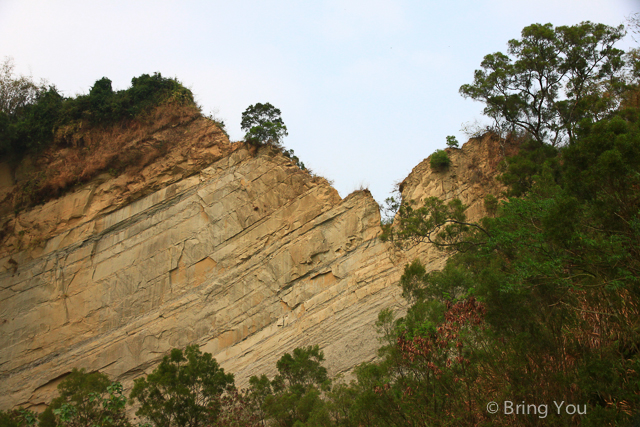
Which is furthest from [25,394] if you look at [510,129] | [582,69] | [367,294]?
[582,69]

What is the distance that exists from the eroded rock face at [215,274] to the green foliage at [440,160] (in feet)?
1.24

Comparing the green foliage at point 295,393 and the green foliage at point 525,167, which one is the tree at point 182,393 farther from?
the green foliage at point 525,167

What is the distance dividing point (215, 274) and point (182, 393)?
9.43 meters

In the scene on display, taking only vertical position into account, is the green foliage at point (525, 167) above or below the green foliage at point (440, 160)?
below

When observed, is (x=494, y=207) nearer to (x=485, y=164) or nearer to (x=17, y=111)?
(x=485, y=164)

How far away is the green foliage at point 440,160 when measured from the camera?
75.0 feet

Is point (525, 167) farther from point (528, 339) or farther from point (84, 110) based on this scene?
point (84, 110)

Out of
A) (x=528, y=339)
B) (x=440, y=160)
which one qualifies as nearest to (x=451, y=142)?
(x=440, y=160)

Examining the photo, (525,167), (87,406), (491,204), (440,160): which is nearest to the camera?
(87,406)

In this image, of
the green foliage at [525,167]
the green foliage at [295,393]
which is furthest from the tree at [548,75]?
the green foliage at [295,393]

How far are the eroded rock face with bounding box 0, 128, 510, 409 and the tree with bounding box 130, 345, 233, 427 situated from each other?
4640 mm

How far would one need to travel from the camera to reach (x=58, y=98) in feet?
102

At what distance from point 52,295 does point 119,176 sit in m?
7.04

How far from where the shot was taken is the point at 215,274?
22.9 m
